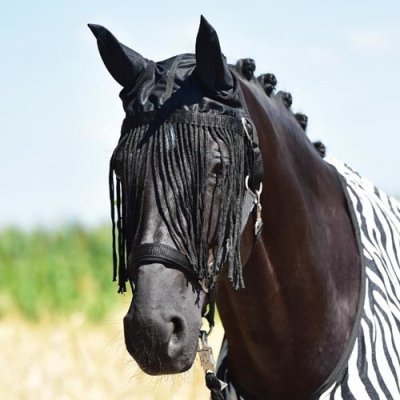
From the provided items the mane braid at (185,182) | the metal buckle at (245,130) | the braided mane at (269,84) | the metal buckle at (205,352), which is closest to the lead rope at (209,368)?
the metal buckle at (205,352)

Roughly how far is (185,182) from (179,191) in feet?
0.10

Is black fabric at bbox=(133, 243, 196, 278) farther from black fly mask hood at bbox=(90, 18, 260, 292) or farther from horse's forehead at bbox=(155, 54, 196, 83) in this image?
horse's forehead at bbox=(155, 54, 196, 83)

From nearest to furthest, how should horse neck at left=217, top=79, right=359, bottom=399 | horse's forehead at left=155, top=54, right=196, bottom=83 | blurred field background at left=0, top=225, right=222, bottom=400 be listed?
1. horse's forehead at left=155, top=54, right=196, bottom=83
2. horse neck at left=217, top=79, right=359, bottom=399
3. blurred field background at left=0, top=225, right=222, bottom=400

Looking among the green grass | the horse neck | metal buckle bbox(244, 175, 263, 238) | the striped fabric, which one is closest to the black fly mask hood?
metal buckle bbox(244, 175, 263, 238)

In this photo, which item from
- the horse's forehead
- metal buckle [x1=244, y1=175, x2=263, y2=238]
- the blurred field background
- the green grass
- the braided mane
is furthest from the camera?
the green grass

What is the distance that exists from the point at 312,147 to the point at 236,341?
0.80 m

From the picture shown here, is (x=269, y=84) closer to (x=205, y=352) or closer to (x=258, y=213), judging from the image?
(x=258, y=213)

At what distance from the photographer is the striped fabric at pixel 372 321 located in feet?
12.6

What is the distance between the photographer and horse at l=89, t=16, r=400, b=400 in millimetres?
3242

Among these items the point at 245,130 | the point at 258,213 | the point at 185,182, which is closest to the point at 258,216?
the point at 258,213

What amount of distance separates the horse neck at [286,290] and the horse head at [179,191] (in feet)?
0.94

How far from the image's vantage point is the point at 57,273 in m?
13.8

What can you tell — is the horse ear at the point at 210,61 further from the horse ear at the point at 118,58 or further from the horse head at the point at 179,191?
the horse ear at the point at 118,58

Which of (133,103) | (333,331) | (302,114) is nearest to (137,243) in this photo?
(133,103)
